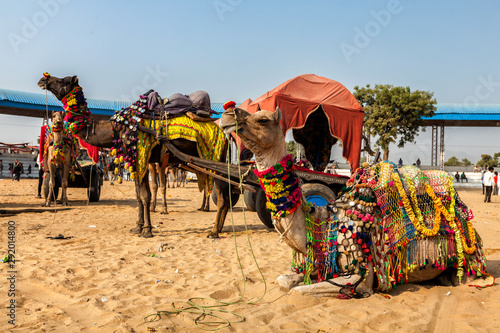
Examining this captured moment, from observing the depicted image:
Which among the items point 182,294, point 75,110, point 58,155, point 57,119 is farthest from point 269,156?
point 58,155

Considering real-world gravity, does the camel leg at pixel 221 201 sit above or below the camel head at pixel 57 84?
below

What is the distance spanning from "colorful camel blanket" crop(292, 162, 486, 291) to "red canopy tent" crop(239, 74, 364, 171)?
11.4 ft

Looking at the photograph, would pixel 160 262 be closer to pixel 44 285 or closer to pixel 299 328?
pixel 44 285

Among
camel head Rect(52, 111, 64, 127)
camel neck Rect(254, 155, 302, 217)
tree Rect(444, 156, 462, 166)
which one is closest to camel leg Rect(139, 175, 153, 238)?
camel head Rect(52, 111, 64, 127)

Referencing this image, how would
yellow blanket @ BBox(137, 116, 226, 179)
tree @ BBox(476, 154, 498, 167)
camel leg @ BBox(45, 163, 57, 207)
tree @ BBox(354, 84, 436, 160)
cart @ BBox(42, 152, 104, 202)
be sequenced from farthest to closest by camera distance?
tree @ BBox(476, 154, 498, 167) → tree @ BBox(354, 84, 436, 160) → cart @ BBox(42, 152, 104, 202) → camel leg @ BBox(45, 163, 57, 207) → yellow blanket @ BBox(137, 116, 226, 179)

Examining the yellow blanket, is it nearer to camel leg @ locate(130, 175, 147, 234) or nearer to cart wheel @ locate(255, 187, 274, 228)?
camel leg @ locate(130, 175, 147, 234)

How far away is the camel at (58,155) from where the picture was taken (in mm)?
10645

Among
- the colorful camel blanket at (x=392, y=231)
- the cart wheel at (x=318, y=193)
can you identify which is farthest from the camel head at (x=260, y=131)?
the cart wheel at (x=318, y=193)

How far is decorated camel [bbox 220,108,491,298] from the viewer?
3.59 metres

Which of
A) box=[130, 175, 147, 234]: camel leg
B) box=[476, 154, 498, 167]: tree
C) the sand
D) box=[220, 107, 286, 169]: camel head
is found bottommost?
the sand

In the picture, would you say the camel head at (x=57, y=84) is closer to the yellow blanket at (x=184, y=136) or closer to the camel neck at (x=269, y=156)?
the yellow blanket at (x=184, y=136)

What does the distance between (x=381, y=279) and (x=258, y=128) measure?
6.26 ft

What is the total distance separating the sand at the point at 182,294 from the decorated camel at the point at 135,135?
0.99m

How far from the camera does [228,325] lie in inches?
127
